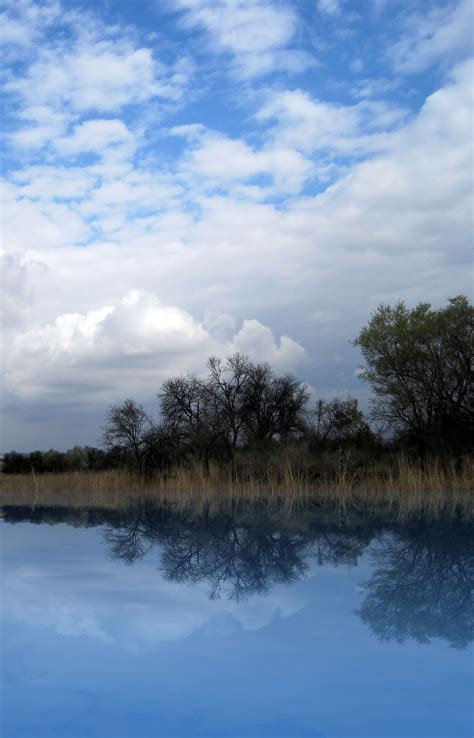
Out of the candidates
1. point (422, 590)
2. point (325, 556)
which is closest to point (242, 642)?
point (422, 590)

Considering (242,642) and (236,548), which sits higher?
(242,642)

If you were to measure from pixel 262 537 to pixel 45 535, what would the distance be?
362 centimetres

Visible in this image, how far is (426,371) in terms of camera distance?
77.7 feet

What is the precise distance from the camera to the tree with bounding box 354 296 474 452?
2222 cm

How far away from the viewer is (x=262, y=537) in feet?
28.9

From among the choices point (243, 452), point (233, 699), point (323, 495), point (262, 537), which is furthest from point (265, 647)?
point (243, 452)

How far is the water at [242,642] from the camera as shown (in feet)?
9.71

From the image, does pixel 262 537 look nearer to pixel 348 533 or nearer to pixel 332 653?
pixel 348 533

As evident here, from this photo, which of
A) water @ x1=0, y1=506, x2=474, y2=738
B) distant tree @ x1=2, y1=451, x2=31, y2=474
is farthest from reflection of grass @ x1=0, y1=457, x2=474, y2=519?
distant tree @ x1=2, y1=451, x2=31, y2=474

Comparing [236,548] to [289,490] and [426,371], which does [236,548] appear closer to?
[289,490]

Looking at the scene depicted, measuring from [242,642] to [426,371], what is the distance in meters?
20.9

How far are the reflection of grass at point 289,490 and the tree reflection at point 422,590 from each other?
11.8ft

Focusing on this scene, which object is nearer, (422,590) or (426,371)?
(422,590)

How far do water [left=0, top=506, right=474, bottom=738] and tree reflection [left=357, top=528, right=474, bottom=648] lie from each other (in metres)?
0.02
